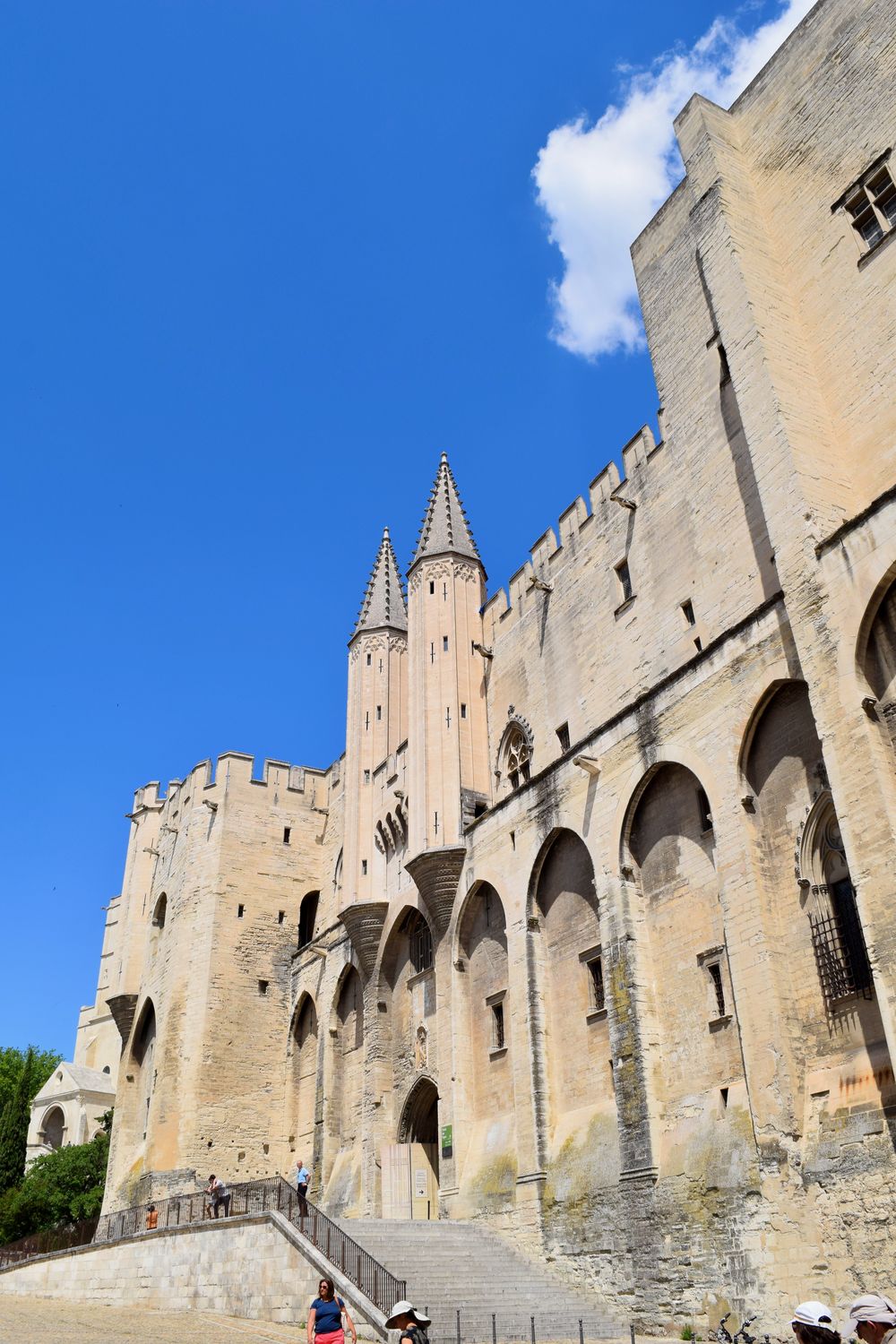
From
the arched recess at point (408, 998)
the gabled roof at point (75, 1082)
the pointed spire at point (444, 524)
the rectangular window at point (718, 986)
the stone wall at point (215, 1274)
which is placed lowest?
the stone wall at point (215, 1274)

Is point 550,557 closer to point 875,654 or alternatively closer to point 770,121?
point 770,121

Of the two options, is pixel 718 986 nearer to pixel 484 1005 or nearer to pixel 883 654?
pixel 883 654

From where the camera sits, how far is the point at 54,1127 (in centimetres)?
4744

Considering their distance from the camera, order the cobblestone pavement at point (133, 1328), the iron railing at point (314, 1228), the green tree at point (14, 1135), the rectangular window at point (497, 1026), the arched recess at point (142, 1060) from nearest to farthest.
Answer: the cobblestone pavement at point (133, 1328), the iron railing at point (314, 1228), the rectangular window at point (497, 1026), the arched recess at point (142, 1060), the green tree at point (14, 1135)

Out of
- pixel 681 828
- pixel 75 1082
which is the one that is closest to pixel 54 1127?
pixel 75 1082

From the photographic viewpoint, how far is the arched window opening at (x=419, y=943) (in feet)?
82.2

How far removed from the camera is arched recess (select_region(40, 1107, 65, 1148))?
4650 centimetres

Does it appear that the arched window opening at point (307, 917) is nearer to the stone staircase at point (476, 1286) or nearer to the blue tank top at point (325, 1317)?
the stone staircase at point (476, 1286)

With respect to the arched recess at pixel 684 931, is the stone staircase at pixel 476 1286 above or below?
below

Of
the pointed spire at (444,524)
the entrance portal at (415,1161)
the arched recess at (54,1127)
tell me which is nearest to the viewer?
the entrance portal at (415,1161)

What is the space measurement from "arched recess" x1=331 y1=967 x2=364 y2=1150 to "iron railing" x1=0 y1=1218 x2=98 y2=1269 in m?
6.39

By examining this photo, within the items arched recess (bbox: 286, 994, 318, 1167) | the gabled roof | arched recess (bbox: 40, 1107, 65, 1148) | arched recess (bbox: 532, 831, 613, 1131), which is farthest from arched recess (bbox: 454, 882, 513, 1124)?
arched recess (bbox: 40, 1107, 65, 1148)

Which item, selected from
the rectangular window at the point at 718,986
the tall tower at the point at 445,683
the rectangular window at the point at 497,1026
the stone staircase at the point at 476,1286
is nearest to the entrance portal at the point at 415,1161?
the rectangular window at the point at 497,1026

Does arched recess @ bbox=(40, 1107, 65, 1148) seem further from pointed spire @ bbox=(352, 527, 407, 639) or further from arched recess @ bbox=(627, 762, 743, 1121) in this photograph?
arched recess @ bbox=(627, 762, 743, 1121)
